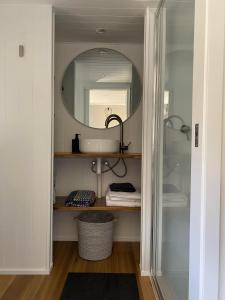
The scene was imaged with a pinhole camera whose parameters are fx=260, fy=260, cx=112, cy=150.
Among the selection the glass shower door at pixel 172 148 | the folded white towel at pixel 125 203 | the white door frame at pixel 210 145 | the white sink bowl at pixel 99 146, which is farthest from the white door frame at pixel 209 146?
the white sink bowl at pixel 99 146

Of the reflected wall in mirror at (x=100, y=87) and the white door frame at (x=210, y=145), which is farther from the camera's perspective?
the reflected wall in mirror at (x=100, y=87)

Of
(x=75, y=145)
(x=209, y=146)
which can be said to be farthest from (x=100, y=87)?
(x=209, y=146)

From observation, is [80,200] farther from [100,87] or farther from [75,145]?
[100,87]

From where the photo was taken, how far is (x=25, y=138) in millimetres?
1933

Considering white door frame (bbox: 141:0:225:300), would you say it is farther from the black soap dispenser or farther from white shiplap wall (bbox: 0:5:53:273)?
the black soap dispenser

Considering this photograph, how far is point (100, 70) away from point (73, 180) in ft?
3.65

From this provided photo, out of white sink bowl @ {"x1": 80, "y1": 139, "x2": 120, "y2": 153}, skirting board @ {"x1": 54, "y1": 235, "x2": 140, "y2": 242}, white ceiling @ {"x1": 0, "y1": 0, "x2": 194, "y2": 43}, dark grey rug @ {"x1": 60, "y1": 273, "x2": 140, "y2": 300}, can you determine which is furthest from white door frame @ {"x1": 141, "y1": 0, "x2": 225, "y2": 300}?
skirting board @ {"x1": 54, "y1": 235, "x2": 140, "y2": 242}

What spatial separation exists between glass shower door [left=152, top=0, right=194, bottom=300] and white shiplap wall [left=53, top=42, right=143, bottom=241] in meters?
0.70

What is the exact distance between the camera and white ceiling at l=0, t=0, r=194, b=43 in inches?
71.7

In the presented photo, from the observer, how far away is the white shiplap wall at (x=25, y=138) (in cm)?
192

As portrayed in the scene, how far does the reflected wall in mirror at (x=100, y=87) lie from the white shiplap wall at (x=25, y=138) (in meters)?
0.61

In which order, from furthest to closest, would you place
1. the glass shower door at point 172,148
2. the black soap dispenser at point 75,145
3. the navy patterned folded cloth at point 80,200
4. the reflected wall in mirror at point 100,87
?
the reflected wall in mirror at point 100,87 < the black soap dispenser at point 75,145 < the navy patterned folded cloth at point 80,200 < the glass shower door at point 172,148

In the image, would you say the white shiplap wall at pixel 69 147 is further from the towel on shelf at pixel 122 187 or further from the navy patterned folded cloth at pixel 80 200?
the navy patterned folded cloth at pixel 80 200

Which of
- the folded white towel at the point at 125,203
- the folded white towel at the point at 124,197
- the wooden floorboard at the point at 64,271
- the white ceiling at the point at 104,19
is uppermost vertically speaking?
the white ceiling at the point at 104,19
